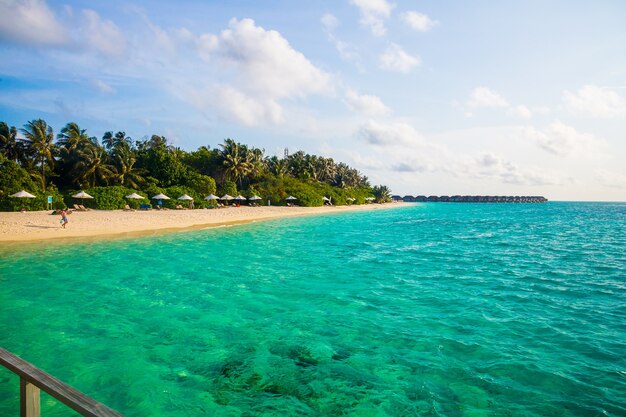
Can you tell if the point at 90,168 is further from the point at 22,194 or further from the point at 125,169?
the point at 22,194

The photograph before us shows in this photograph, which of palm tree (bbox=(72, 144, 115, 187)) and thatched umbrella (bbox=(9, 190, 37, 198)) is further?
palm tree (bbox=(72, 144, 115, 187))

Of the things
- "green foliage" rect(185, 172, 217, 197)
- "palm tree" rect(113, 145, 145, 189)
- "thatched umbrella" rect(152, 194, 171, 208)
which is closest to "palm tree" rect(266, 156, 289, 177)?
"green foliage" rect(185, 172, 217, 197)

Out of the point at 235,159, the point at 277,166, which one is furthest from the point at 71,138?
the point at 277,166

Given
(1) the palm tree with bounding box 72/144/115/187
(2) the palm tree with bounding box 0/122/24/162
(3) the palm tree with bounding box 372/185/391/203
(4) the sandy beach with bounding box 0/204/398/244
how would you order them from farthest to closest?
(3) the palm tree with bounding box 372/185/391/203
(1) the palm tree with bounding box 72/144/115/187
(2) the palm tree with bounding box 0/122/24/162
(4) the sandy beach with bounding box 0/204/398/244

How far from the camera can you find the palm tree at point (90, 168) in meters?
51.6

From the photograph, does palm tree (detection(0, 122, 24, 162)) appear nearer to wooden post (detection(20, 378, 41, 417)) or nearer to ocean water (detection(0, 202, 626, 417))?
ocean water (detection(0, 202, 626, 417))

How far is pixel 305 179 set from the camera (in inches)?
3713

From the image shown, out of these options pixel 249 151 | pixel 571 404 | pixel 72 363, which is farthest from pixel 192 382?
pixel 249 151

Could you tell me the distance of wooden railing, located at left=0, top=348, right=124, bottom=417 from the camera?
2203mm

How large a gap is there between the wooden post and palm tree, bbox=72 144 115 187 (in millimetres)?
57459

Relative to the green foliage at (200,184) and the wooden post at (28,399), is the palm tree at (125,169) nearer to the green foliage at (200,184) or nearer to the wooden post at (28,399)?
the green foliage at (200,184)

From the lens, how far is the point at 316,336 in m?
9.28

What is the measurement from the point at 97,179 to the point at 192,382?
5744cm

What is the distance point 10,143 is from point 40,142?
376 cm
